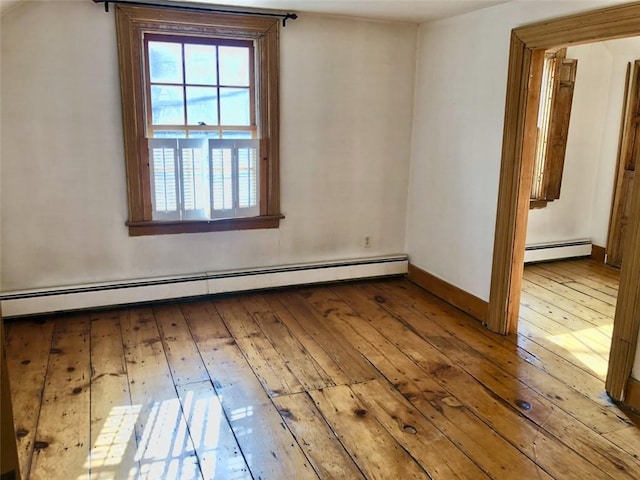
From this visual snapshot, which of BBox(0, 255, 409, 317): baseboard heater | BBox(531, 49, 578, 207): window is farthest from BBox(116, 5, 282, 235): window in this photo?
BBox(531, 49, 578, 207): window

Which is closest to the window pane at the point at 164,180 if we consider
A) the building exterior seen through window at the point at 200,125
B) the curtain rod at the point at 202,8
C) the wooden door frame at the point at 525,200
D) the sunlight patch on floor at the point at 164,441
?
the building exterior seen through window at the point at 200,125

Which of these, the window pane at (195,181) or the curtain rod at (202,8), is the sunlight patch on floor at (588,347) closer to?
the window pane at (195,181)

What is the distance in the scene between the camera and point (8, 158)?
3.48m

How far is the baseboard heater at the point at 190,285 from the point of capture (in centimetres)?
367

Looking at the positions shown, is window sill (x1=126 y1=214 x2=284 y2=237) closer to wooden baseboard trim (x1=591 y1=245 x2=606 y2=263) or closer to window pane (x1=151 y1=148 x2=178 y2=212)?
window pane (x1=151 y1=148 x2=178 y2=212)

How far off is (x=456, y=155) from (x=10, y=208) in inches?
126

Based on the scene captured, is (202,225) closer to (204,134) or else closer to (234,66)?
(204,134)

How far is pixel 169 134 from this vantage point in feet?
12.6

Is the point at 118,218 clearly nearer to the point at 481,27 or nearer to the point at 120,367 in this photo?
the point at 120,367

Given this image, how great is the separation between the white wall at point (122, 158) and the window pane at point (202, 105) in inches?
19.7

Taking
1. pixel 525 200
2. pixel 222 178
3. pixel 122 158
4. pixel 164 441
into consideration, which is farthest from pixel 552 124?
pixel 164 441

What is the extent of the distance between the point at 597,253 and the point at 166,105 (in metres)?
4.49

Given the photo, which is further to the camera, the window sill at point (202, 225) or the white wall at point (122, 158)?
the window sill at point (202, 225)

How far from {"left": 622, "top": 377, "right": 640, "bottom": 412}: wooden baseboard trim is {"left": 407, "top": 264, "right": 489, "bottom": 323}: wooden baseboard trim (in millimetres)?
1122
